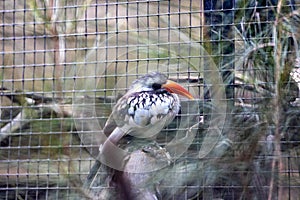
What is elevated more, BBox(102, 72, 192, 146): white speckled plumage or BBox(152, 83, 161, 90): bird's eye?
BBox(152, 83, 161, 90): bird's eye

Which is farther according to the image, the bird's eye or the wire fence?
the bird's eye

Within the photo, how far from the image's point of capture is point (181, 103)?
1515 millimetres

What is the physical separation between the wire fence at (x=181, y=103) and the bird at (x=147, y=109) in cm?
2

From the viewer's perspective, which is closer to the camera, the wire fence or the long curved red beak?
the wire fence

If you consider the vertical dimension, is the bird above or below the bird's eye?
below

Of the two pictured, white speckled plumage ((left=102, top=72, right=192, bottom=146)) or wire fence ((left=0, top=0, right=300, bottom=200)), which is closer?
wire fence ((left=0, top=0, right=300, bottom=200))

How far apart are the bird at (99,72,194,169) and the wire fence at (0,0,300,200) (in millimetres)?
19

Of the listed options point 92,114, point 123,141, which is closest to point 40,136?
point 92,114

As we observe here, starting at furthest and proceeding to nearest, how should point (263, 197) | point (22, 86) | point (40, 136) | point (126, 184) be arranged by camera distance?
point (22, 86) < point (40, 136) < point (126, 184) < point (263, 197)

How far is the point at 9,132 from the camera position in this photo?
1.76m

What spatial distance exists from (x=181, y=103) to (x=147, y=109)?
0.30 feet

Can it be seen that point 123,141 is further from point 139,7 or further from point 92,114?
point 139,7

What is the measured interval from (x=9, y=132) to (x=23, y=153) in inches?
3.2

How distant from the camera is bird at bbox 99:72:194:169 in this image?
1.47 meters
